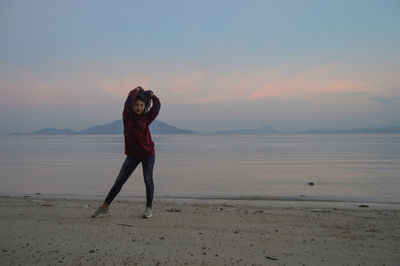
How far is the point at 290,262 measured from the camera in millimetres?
3340

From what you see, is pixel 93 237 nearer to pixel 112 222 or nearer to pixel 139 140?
pixel 112 222

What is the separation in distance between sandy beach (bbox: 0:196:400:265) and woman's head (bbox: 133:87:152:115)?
1818 mm

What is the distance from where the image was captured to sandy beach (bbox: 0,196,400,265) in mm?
3412

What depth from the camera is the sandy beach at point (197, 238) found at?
3.41 m

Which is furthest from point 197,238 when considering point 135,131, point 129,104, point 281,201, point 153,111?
point 281,201

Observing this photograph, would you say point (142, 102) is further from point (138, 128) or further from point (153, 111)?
point (138, 128)

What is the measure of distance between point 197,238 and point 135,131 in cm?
197

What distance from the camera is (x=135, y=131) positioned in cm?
510

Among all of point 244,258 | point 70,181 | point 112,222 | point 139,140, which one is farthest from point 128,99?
point 70,181

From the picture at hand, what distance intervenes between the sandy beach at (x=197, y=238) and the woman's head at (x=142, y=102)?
1.82 m

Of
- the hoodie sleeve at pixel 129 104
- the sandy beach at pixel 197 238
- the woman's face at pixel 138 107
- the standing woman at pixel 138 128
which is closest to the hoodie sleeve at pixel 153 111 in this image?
the standing woman at pixel 138 128

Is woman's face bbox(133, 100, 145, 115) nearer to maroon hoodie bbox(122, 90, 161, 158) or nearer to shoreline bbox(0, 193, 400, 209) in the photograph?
maroon hoodie bbox(122, 90, 161, 158)

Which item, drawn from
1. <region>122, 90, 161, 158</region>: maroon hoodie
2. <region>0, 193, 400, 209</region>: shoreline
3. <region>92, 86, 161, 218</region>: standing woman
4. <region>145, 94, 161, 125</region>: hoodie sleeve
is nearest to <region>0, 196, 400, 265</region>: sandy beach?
<region>92, 86, 161, 218</region>: standing woman

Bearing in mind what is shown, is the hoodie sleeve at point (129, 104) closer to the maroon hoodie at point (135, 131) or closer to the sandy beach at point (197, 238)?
the maroon hoodie at point (135, 131)
